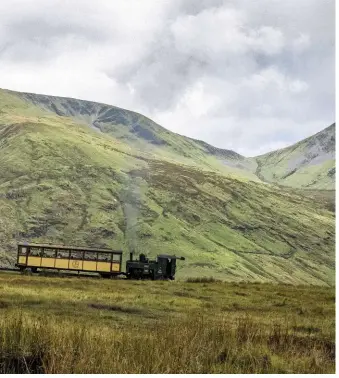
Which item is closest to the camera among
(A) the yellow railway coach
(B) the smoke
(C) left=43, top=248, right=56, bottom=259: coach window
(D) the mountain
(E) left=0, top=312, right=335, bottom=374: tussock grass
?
(E) left=0, top=312, right=335, bottom=374: tussock grass

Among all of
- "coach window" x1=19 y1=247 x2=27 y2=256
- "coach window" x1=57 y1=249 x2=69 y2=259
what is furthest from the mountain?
"coach window" x1=57 y1=249 x2=69 y2=259

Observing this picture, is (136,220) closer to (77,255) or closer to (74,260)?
(77,255)

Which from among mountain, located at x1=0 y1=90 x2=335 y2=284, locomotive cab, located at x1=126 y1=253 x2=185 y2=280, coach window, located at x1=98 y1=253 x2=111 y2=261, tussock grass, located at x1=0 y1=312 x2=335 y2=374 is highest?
mountain, located at x1=0 y1=90 x2=335 y2=284

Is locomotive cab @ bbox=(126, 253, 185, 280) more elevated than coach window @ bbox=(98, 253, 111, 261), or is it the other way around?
coach window @ bbox=(98, 253, 111, 261)

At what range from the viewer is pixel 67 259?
49.7 metres

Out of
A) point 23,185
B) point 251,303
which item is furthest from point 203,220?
point 251,303

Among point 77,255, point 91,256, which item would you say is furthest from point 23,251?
point 91,256

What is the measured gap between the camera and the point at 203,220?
178 metres

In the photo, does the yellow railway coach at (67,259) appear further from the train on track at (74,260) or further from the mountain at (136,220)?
the mountain at (136,220)

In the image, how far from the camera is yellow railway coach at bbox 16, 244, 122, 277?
162ft

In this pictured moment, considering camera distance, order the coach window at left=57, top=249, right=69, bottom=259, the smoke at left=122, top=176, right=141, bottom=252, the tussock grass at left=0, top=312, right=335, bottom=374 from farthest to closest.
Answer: the smoke at left=122, top=176, right=141, bottom=252 < the coach window at left=57, top=249, right=69, bottom=259 < the tussock grass at left=0, top=312, right=335, bottom=374

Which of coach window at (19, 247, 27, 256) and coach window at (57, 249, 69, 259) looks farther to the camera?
coach window at (57, 249, 69, 259)

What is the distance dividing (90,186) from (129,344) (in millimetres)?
160775

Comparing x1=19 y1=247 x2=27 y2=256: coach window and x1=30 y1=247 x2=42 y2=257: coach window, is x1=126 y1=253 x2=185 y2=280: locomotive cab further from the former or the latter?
x1=19 y1=247 x2=27 y2=256: coach window
